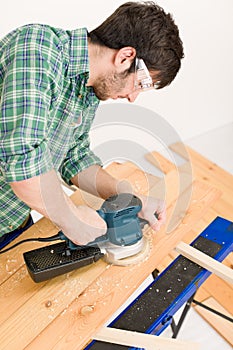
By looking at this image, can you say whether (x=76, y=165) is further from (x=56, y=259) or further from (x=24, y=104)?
(x=24, y=104)

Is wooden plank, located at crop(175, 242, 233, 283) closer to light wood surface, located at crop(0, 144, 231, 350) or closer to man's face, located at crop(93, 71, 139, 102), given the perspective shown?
light wood surface, located at crop(0, 144, 231, 350)

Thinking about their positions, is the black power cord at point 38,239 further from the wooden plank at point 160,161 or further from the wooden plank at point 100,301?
the wooden plank at point 160,161

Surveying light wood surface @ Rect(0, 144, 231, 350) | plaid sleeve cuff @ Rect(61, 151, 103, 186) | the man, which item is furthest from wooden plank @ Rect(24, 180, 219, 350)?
plaid sleeve cuff @ Rect(61, 151, 103, 186)

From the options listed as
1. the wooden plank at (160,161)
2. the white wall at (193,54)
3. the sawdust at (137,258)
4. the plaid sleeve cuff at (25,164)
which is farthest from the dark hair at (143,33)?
the wooden plank at (160,161)

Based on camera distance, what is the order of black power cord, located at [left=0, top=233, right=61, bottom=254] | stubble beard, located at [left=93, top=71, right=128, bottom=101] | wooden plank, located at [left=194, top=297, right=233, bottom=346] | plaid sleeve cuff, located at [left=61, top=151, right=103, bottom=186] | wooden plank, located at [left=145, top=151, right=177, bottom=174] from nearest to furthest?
stubble beard, located at [left=93, top=71, right=128, bottom=101], black power cord, located at [left=0, top=233, right=61, bottom=254], plaid sleeve cuff, located at [left=61, top=151, right=103, bottom=186], wooden plank, located at [left=194, top=297, right=233, bottom=346], wooden plank, located at [left=145, top=151, right=177, bottom=174]

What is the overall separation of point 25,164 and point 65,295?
48 cm

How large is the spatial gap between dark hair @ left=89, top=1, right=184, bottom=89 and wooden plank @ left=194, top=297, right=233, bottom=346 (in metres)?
1.45

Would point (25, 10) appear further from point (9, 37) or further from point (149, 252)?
point (149, 252)

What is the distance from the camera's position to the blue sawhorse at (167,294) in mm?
1410

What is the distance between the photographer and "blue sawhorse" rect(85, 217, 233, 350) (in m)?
1.41

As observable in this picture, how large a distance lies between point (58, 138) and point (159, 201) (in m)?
0.46

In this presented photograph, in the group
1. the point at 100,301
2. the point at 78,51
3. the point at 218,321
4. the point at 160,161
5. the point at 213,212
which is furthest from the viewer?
the point at 160,161

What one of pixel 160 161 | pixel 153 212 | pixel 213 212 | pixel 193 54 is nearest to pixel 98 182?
pixel 153 212

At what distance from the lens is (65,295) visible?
141 cm
